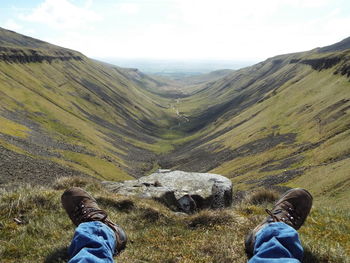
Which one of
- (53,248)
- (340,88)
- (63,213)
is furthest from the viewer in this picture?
(340,88)

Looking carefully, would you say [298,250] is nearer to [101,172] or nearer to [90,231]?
[90,231]

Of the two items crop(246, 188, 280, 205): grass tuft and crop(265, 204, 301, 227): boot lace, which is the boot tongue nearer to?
crop(265, 204, 301, 227): boot lace

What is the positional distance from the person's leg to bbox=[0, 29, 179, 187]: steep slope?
40.3 meters

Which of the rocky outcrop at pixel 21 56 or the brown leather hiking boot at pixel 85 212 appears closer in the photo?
the brown leather hiking boot at pixel 85 212

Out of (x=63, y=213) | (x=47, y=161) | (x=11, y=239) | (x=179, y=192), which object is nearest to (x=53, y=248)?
(x=11, y=239)

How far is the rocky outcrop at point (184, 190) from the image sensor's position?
614 inches

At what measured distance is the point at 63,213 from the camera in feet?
32.3

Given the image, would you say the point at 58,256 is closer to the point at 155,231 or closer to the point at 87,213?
the point at 87,213

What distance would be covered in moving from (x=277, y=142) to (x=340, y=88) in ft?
114

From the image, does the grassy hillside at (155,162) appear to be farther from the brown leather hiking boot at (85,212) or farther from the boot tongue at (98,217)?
Result: the boot tongue at (98,217)

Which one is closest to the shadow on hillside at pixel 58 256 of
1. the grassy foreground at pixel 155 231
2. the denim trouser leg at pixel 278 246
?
the grassy foreground at pixel 155 231

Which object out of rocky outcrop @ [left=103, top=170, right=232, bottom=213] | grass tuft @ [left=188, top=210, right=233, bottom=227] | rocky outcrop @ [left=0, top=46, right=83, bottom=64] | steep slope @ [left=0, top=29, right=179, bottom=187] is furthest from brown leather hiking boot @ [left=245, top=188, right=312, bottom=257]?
rocky outcrop @ [left=0, top=46, right=83, bottom=64]

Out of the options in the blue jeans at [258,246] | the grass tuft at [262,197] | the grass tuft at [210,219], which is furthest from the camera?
the grass tuft at [262,197]

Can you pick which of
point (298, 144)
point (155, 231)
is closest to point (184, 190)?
point (155, 231)
